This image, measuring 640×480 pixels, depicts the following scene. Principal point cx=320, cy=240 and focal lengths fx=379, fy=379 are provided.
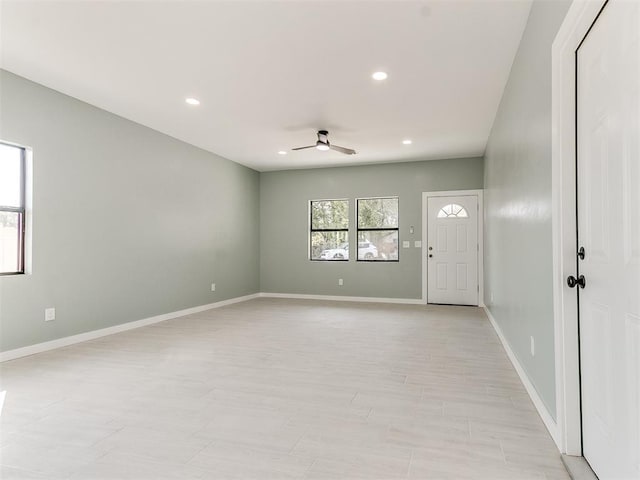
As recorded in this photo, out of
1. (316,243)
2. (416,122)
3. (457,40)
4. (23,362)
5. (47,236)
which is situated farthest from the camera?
(316,243)

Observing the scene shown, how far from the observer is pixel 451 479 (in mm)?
1727

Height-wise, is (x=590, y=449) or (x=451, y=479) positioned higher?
(x=590, y=449)

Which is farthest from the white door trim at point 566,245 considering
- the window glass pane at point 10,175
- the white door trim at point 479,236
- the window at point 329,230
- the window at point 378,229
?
the window at point 329,230

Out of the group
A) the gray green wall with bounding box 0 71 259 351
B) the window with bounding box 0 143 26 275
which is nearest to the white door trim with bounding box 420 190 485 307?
the gray green wall with bounding box 0 71 259 351

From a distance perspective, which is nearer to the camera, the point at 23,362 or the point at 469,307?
the point at 23,362

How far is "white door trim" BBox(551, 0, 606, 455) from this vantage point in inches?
73.7

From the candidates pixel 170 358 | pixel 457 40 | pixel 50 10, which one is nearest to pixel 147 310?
pixel 170 358

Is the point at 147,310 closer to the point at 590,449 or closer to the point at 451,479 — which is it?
the point at 451,479

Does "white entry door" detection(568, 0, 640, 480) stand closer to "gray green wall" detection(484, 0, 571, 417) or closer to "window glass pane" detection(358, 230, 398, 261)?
"gray green wall" detection(484, 0, 571, 417)

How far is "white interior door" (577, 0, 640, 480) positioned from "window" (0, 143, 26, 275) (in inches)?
183

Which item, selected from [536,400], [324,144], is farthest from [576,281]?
[324,144]

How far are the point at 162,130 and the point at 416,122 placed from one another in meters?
3.51

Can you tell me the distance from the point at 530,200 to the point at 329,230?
212 inches

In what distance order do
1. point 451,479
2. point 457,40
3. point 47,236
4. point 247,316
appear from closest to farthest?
point 451,479 < point 457,40 < point 47,236 < point 247,316
